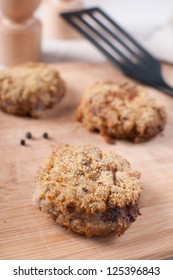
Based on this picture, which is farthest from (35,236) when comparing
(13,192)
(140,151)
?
(140,151)

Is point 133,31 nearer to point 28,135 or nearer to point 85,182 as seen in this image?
point 28,135

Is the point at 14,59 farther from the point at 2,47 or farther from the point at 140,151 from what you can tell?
the point at 140,151

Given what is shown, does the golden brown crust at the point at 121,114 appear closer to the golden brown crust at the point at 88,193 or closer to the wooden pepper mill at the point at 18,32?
the golden brown crust at the point at 88,193

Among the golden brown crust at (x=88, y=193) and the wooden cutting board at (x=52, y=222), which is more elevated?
the golden brown crust at (x=88, y=193)

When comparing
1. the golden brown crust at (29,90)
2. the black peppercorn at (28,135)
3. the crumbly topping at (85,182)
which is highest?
the crumbly topping at (85,182)

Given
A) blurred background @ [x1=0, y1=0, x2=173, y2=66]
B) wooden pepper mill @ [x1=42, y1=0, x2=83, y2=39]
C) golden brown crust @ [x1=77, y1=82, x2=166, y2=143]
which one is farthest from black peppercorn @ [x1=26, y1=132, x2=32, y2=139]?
wooden pepper mill @ [x1=42, y1=0, x2=83, y2=39]

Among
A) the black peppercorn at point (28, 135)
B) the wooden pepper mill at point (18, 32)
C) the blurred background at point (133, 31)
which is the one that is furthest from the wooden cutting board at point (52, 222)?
the blurred background at point (133, 31)
